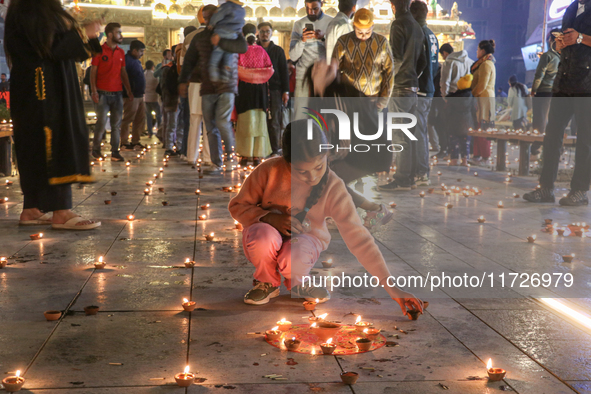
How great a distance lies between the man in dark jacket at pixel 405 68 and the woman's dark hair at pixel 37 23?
3.82m

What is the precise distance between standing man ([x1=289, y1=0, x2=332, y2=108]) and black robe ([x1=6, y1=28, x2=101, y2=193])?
267cm

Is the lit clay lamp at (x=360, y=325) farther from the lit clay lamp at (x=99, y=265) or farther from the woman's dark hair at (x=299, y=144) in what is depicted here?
the lit clay lamp at (x=99, y=265)

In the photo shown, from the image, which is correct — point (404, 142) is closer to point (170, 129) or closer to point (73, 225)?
point (73, 225)

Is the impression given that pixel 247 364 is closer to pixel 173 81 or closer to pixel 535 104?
pixel 173 81

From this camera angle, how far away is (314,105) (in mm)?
5293

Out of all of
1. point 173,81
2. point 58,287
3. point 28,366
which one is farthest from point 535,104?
point 28,366

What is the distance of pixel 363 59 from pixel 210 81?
3.14 metres

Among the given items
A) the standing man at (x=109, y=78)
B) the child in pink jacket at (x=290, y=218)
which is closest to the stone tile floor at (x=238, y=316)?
the child in pink jacket at (x=290, y=218)

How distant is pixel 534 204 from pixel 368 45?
2.52m

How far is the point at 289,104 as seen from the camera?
11.3 m

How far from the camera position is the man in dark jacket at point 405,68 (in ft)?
24.2

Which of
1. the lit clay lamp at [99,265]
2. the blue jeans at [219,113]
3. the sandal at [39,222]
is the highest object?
the blue jeans at [219,113]

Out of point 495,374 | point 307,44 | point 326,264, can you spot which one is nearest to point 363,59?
point 307,44

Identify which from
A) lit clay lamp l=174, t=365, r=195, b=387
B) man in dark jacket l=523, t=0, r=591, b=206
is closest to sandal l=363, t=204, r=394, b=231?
man in dark jacket l=523, t=0, r=591, b=206
